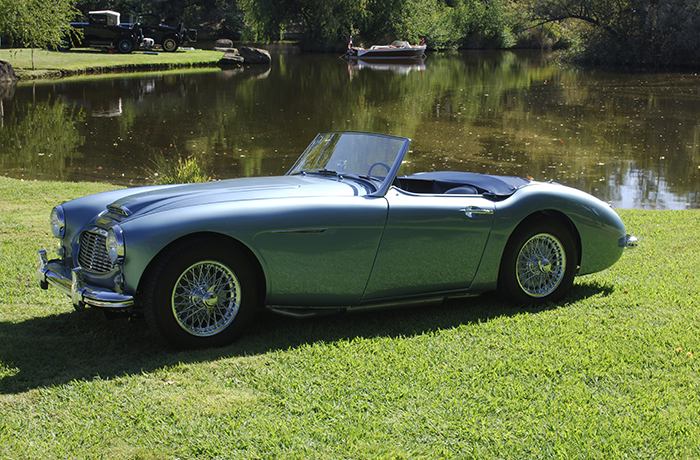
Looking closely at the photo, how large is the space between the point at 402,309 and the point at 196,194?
6.00 ft

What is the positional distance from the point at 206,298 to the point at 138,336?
2.30ft

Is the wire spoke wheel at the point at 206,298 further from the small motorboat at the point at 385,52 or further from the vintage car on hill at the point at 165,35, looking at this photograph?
the small motorboat at the point at 385,52

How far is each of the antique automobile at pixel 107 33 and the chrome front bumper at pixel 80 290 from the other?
39291 mm

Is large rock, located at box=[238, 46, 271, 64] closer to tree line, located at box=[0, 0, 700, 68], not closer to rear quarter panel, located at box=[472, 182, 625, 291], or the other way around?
tree line, located at box=[0, 0, 700, 68]

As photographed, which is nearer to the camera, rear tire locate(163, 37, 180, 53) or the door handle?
the door handle

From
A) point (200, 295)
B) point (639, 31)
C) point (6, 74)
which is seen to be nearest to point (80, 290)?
point (200, 295)

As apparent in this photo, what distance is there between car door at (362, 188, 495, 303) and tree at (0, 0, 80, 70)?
87.1 ft

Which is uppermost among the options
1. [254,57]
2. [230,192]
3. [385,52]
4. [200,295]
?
[385,52]

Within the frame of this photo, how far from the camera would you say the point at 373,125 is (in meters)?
18.5

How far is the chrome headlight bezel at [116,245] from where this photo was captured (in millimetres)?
3588

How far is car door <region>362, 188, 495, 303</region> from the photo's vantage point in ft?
14.0

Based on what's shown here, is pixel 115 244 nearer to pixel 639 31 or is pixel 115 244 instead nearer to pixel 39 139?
pixel 39 139

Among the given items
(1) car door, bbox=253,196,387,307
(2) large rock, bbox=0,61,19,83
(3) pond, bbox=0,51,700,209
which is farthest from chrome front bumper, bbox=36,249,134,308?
(2) large rock, bbox=0,61,19,83

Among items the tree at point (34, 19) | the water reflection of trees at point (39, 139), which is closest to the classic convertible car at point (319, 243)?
the water reflection of trees at point (39, 139)
